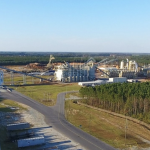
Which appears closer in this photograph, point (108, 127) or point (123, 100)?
point (108, 127)

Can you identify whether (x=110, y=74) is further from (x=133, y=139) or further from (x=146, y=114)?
(x=133, y=139)

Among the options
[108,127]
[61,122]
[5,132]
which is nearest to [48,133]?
[61,122]

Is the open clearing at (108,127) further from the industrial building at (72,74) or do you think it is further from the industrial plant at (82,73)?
the industrial plant at (82,73)

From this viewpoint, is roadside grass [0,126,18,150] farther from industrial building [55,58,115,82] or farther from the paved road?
industrial building [55,58,115,82]

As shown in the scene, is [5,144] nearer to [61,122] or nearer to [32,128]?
[32,128]

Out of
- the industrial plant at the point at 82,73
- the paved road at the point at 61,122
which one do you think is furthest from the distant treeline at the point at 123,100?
the industrial plant at the point at 82,73

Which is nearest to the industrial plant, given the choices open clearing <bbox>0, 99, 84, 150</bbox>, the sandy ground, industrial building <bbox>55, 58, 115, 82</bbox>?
industrial building <bbox>55, 58, 115, 82</bbox>
